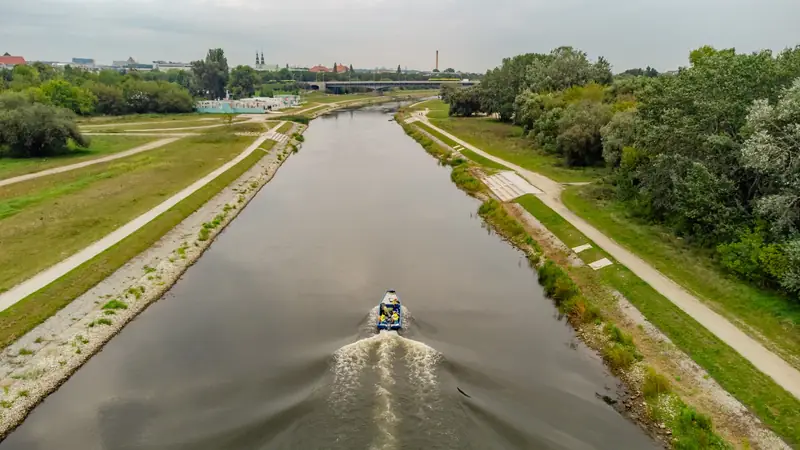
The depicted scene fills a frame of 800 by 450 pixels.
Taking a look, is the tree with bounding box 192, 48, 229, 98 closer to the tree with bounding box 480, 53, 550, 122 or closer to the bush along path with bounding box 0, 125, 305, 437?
the tree with bounding box 480, 53, 550, 122

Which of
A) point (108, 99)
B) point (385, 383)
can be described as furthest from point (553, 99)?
point (108, 99)

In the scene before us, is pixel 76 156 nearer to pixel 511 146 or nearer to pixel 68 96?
pixel 68 96

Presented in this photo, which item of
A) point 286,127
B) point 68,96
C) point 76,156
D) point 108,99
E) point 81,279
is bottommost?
point 81,279

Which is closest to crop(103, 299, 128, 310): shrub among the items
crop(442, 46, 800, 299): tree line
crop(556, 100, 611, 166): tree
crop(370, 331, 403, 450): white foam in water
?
crop(370, 331, 403, 450): white foam in water

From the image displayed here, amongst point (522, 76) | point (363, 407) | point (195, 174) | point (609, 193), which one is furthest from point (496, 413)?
point (522, 76)

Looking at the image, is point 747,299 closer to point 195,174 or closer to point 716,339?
point 716,339

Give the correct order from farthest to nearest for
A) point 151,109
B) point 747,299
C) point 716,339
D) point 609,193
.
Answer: point 151,109
point 609,193
point 747,299
point 716,339

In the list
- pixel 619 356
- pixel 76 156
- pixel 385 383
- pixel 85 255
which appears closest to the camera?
pixel 385 383
